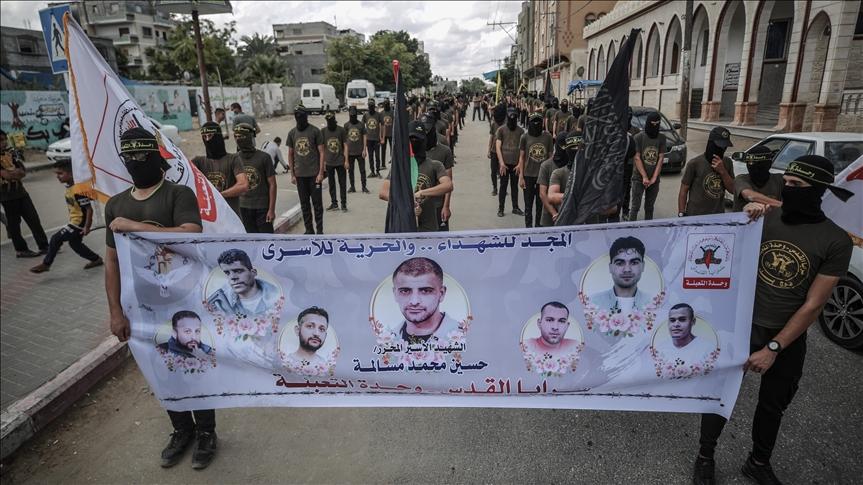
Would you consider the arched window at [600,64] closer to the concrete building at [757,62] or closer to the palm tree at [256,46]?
the concrete building at [757,62]

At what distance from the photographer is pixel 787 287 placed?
2676mm

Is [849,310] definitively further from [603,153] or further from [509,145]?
[509,145]

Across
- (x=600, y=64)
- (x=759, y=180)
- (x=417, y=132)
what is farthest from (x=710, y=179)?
(x=600, y=64)

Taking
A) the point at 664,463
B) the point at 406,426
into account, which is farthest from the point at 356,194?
the point at 664,463

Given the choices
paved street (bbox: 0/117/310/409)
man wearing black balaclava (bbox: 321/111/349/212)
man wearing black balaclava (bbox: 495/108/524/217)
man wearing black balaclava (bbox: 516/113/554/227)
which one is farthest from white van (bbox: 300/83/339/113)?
man wearing black balaclava (bbox: 516/113/554/227)

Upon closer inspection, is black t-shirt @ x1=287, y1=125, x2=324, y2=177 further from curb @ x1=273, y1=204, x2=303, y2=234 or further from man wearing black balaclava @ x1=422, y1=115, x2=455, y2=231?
man wearing black balaclava @ x1=422, y1=115, x2=455, y2=231

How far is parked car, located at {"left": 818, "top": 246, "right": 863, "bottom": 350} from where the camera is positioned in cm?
438

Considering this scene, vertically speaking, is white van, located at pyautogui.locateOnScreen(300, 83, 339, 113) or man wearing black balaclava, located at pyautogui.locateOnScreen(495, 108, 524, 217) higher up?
white van, located at pyautogui.locateOnScreen(300, 83, 339, 113)

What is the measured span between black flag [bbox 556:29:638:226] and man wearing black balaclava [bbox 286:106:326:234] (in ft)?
17.2

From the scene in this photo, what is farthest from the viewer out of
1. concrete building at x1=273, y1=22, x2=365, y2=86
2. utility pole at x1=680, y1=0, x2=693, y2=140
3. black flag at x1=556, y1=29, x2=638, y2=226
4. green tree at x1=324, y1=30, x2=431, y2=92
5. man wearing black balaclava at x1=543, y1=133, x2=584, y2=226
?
concrete building at x1=273, y1=22, x2=365, y2=86

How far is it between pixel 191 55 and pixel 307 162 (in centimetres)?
4983

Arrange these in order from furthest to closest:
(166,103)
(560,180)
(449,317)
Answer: (166,103)
(560,180)
(449,317)

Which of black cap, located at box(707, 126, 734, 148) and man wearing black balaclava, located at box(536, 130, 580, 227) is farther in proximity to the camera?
man wearing black balaclava, located at box(536, 130, 580, 227)

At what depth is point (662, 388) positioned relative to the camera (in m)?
2.93
